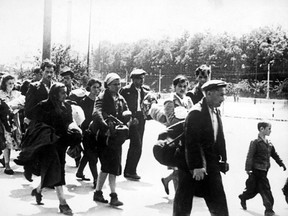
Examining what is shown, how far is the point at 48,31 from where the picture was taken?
639cm

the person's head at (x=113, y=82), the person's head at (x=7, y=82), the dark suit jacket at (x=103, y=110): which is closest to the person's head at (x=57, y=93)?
the dark suit jacket at (x=103, y=110)

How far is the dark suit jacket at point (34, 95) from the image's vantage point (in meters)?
4.95

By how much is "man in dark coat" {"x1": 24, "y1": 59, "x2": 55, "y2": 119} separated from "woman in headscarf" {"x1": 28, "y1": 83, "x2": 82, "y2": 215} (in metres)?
0.23

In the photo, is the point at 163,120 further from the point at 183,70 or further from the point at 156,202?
the point at 183,70

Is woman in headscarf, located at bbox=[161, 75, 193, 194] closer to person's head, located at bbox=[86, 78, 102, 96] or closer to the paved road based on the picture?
the paved road

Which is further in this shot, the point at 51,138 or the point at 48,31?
the point at 48,31

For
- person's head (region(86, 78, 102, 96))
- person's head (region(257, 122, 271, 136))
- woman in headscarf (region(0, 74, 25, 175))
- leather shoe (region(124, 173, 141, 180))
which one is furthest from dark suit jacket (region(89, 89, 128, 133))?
woman in headscarf (region(0, 74, 25, 175))

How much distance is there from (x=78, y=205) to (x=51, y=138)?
3.58 ft

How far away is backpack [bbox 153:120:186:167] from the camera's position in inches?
140

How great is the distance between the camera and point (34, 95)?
5.14 m

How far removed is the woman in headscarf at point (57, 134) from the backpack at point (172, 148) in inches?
57.1

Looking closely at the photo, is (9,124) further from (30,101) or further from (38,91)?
(30,101)

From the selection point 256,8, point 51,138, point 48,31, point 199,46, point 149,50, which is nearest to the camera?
point 51,138

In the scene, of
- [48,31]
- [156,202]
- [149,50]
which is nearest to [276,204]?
[156,202]
